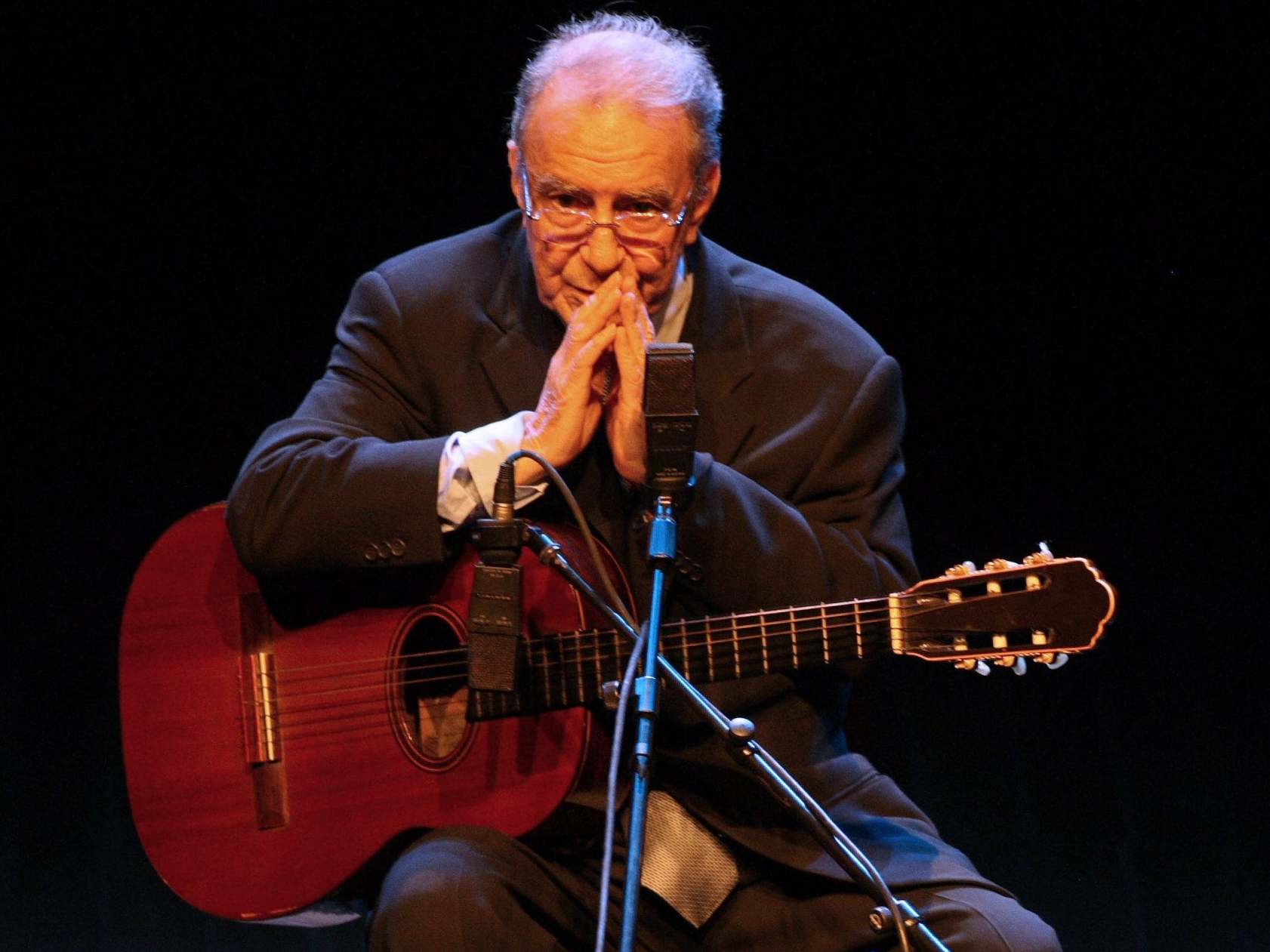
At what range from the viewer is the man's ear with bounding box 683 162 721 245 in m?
2.63

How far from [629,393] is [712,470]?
0.21 meters

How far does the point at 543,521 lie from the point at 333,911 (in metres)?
0.78

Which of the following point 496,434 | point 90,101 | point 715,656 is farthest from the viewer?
point 90,101

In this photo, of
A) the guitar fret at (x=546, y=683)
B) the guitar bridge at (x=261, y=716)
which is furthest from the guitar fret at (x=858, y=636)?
the guitar bridge at (x=261, y=716)

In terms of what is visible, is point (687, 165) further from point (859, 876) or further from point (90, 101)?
point (90, 101)

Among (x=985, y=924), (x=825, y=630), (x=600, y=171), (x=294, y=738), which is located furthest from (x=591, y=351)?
(x=985, y=924)

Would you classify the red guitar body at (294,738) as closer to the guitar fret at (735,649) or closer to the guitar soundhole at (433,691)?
the guitar soundhole at (433,691)

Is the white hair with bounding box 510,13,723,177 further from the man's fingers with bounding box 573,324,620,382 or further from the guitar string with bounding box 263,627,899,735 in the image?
the guitar string with bounding box 263,627,899,735

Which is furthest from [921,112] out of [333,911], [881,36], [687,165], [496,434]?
[333,911]

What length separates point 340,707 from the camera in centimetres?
252

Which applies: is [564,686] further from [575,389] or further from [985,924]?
[985,924]

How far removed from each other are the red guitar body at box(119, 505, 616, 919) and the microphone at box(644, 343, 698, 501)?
53 cm

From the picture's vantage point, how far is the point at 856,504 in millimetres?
2631

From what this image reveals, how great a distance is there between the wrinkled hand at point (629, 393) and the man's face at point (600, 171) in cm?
14
